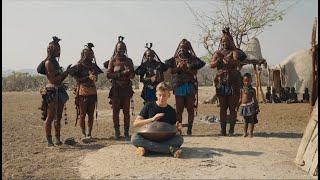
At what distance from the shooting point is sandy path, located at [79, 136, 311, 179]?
578cm

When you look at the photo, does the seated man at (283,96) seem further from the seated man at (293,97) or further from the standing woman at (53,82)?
the standing woman at (53,82)

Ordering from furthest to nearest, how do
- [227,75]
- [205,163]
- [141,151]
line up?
[227,75] < [141,151] < [205,163]

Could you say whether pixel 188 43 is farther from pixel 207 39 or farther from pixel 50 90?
pixel 207 39

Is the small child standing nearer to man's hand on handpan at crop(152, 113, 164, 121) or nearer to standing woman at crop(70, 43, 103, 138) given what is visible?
man's hand on handpan at crop(152, 113, 164, 121)

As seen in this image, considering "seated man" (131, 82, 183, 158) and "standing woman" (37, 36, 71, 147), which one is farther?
"standing woman" (37, 36, 71, 147)

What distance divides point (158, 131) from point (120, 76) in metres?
2.59

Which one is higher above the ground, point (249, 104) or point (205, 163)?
point (249, 104)

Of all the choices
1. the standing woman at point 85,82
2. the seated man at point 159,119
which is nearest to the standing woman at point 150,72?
the standing woman at point 85,82

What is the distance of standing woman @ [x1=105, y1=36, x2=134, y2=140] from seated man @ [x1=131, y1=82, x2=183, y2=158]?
2271mm

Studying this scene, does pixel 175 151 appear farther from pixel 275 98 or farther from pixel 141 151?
pixel 275 98

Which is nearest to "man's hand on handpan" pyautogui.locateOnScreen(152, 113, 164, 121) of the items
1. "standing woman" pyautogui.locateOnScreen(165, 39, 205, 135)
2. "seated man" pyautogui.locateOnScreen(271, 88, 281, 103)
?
"standing woman" pyautogui.locateOnScreen(165, 39, 205, 135)

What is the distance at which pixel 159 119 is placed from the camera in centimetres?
668

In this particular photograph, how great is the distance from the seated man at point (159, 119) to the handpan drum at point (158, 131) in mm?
54

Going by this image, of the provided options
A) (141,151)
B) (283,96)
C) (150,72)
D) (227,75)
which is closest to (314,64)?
(227,75)
